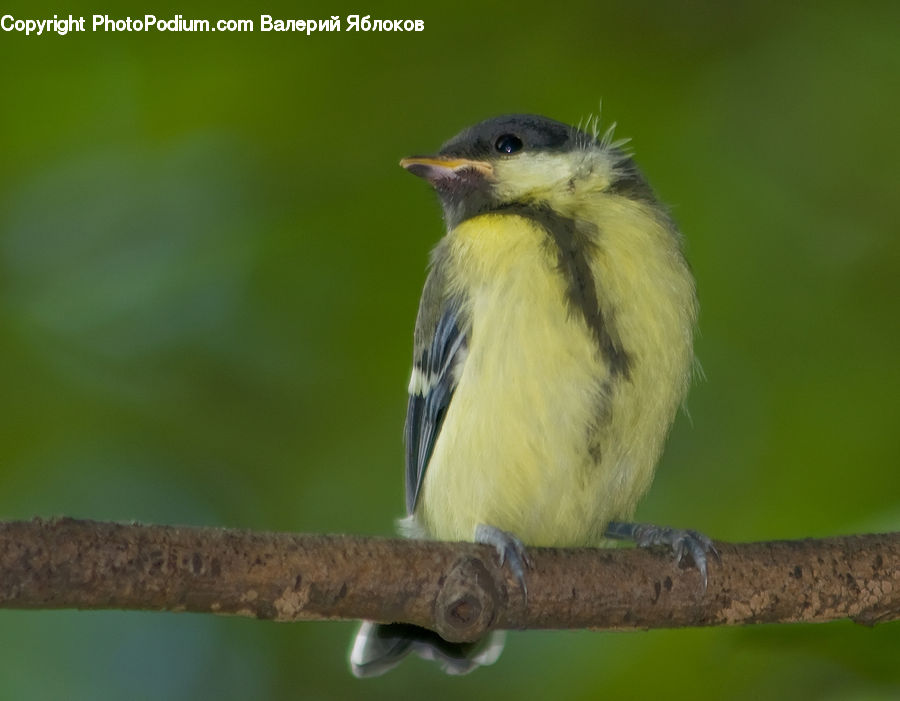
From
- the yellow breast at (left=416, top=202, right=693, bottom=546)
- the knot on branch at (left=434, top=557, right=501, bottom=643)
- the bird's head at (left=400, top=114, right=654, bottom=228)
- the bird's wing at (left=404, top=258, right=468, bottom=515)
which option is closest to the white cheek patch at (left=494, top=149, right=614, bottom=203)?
the bird's head at (left=400, top=114, right=654, bottom=228)

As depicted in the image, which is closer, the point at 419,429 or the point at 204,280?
the point at 419,429

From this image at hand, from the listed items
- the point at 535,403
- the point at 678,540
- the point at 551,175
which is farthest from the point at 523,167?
the point at 678,540

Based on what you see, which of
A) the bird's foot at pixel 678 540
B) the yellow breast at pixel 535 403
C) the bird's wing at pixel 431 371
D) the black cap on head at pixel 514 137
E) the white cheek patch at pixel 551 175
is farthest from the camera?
the black cap on head at pixel 514 137

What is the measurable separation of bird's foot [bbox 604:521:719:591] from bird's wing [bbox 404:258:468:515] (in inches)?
23.4

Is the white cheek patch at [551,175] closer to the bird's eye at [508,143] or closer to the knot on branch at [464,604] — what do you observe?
the bird's eye at [508,143]

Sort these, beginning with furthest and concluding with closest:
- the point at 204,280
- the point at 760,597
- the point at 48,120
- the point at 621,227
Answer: the point at 204,280
the point at 48,120
the point at 621,227
the point at 760,597

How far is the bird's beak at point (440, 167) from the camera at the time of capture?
3121 mm

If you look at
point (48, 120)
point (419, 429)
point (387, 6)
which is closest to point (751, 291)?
point (419, 429)

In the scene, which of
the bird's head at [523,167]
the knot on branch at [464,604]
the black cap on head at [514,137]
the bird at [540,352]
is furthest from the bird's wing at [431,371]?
the knot on branch at [464,604]

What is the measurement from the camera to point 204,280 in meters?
3.69

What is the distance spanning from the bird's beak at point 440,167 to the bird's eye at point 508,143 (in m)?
0.06

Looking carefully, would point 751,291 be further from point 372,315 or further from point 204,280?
point 204,280

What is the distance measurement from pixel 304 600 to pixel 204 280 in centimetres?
177

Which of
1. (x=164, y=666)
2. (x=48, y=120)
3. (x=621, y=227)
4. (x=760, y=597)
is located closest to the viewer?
(x=760, y=597)
